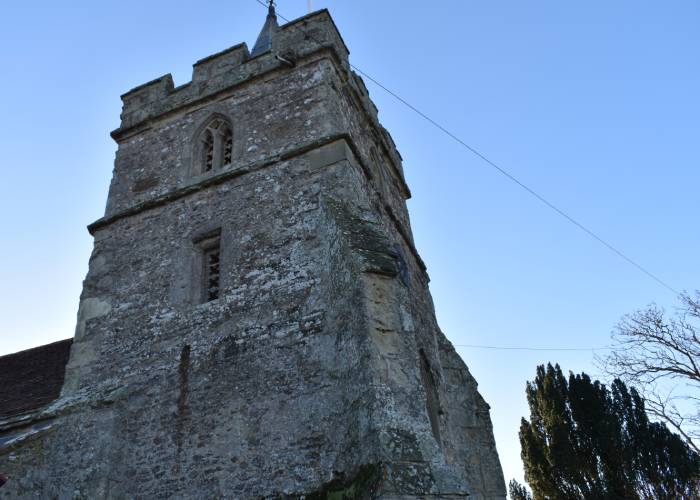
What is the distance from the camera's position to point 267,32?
14133 mm

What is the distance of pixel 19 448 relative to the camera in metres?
7.11

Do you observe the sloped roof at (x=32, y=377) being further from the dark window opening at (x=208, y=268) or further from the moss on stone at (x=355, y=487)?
the moss on stone at (x=355, y=487)

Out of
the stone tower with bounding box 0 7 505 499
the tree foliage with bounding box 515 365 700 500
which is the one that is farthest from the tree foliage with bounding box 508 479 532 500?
the stone tower with bounding box 0 7 505 499

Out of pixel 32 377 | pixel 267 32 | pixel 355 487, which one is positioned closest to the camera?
pixel 355 487

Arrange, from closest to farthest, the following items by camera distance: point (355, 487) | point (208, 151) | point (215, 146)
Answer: point (355, 487) → point (215, 146) → point (208, 151)

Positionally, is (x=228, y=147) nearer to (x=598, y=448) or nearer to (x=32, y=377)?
(x=32, y=377)

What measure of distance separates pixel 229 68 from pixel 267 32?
4.17m

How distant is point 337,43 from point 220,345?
18.9ft

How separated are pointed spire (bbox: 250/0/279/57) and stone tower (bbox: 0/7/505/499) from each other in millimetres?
2764

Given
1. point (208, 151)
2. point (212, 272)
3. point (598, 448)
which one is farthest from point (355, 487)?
point (598, 448)

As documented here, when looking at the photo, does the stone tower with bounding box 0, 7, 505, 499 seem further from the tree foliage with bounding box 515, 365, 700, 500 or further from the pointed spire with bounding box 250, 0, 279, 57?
the tree foliage with bounding box 515, 365, 700, 500

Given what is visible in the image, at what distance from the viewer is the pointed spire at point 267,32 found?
1327cm

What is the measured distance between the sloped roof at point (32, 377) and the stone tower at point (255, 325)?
1.62 feet

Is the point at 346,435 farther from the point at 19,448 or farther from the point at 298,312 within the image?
the point at 19,448
